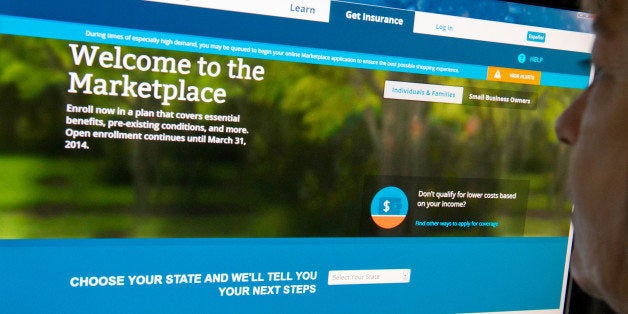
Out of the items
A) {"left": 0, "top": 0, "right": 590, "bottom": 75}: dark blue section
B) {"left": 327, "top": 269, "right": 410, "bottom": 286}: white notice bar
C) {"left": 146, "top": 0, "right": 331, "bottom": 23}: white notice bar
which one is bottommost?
{"left": 327, "top": 269, "right": 410, "bottom": 286}: white notice bar

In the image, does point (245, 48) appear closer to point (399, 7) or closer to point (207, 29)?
point (207, 29)

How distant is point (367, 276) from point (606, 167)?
41 cm

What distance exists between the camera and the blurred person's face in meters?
0.49

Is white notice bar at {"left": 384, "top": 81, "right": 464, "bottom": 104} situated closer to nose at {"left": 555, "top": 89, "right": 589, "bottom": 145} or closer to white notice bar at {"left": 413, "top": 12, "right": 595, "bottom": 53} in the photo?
white notice bar at {"left": 413, "top": 12, "right": 595, "bottom": 53}

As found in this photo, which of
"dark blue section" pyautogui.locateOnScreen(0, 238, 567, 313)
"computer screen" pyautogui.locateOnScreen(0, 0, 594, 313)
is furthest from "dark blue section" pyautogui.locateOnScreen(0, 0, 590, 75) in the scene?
"dark blue section" pyautogui.locateOnScreen(0, 238, 567, 313)

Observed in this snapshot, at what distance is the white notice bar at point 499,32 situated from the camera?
2.71 ft

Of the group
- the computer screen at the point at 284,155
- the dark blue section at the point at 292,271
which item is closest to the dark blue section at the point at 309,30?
the computer screen at the point at 284,155

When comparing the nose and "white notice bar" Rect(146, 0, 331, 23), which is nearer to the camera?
the nose

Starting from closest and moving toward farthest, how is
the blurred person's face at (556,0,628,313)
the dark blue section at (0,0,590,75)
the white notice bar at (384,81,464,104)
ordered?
the blurred person's face at (556,0,628,313), the dark blue section at (0,0,590,75), the white notice bar at (384,81,464,104)

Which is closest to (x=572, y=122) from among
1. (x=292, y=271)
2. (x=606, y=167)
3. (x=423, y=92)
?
(x=606, y=167)

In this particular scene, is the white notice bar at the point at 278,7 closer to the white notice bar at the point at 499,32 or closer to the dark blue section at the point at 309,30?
the dark blue section at the point at 309,30

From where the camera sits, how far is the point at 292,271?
80cm

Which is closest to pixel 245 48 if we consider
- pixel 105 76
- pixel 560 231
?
pixel 105 76

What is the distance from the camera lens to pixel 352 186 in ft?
2.68
